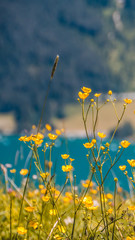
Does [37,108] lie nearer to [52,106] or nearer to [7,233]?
[52,106]

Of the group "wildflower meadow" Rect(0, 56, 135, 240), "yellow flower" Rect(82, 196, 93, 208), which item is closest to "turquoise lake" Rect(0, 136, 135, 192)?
"wildflower meadow" Rect(0, 56, 135, 240)

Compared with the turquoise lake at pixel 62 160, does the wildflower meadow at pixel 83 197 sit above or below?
below

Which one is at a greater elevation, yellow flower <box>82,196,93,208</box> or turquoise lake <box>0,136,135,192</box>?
turquoise lake <box>0,136,135,192</box>

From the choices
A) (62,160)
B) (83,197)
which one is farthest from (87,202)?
(62,160)

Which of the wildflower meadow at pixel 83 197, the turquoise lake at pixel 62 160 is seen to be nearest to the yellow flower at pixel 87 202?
the wildflower meadow at pixel 83 197

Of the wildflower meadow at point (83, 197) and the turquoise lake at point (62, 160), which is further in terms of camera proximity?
the turquoise lake at point (62, 160)

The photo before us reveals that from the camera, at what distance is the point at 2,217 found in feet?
9.00

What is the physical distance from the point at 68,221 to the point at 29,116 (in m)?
188

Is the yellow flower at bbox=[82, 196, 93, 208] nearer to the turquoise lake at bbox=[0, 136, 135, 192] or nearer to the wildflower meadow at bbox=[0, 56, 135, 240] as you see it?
the wildflower meadow at bbox=[0, 56, 135, 240]

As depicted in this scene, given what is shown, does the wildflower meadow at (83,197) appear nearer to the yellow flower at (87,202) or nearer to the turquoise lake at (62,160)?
the yellow flower at (87,202)

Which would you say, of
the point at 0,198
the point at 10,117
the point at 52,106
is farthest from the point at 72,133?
the point at 0,198

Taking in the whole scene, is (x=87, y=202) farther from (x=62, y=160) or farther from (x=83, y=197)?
(x=62, y=160)

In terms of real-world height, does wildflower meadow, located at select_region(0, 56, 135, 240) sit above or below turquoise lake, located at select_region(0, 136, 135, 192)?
below

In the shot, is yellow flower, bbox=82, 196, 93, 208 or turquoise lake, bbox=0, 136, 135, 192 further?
turquoise lake, bbox=0, 136, 135, 192
